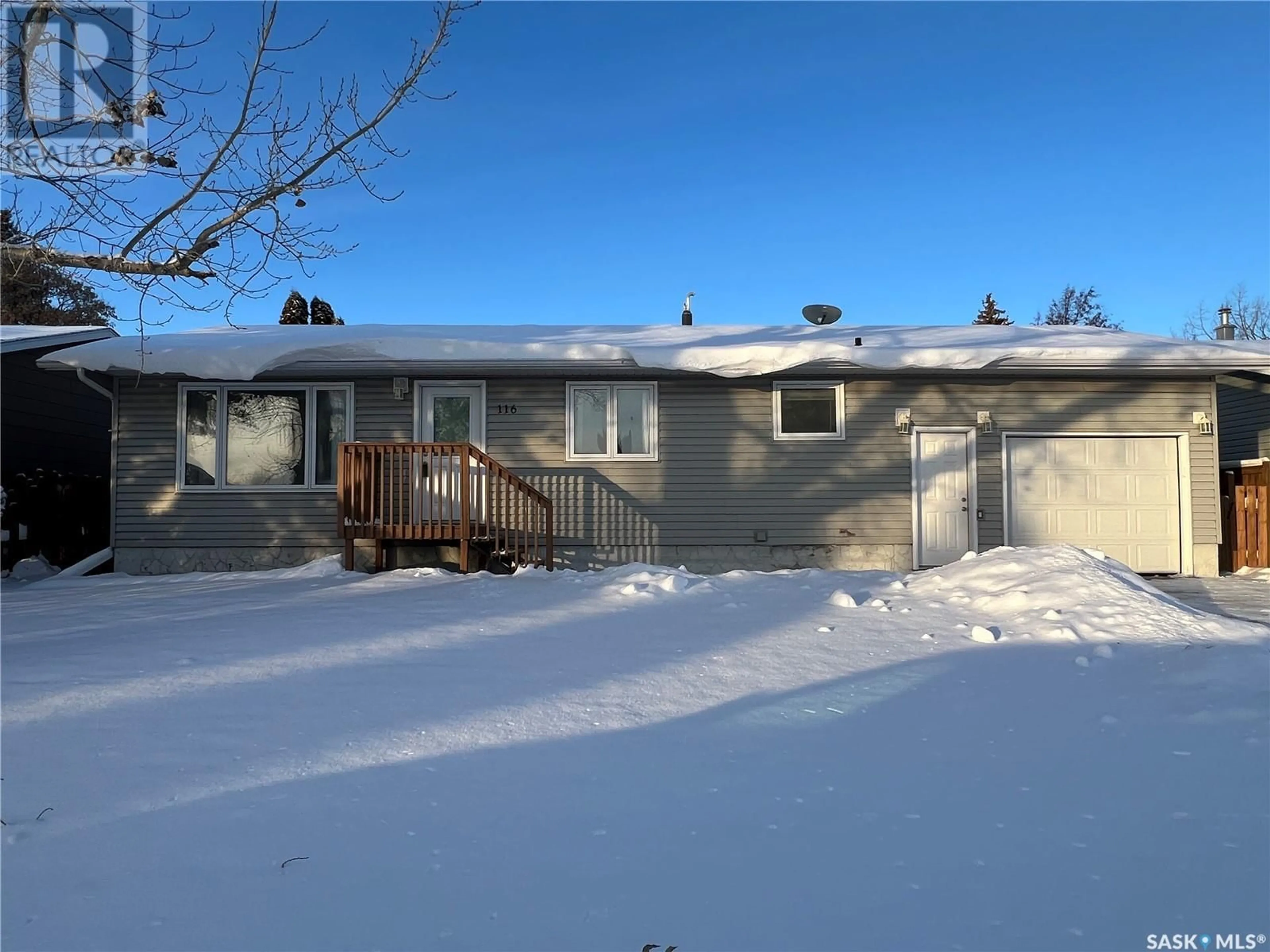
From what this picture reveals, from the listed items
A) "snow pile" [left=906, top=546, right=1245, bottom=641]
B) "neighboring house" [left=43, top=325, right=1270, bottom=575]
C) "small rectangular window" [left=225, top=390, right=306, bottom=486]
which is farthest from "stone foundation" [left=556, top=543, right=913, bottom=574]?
"small rectangular window" [left=225, top=390, right=306, bottom=486]

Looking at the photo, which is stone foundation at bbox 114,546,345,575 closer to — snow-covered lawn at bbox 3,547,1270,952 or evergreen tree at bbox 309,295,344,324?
snow-covered lawn at bbox 3,547,1270,952

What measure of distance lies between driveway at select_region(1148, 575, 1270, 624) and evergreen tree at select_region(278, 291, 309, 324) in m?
17.8

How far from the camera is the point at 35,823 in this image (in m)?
2.58

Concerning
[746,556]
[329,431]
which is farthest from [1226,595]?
[329,431]

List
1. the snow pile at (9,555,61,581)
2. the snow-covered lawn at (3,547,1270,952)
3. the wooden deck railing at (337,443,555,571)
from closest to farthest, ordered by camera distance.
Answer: the snow-covered lawn at (3,547,1270,952)
the wooden deck railing at (337,443,555,571)
the snow pile at (9,555,61,581)

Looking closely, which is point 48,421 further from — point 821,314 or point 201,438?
point 821,314

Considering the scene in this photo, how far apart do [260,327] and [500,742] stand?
11.8 m

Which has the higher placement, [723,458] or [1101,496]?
[723,458]

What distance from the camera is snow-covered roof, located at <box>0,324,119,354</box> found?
34.9 feet

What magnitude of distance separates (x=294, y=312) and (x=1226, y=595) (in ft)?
61.0

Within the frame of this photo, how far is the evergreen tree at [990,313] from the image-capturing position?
34938mm

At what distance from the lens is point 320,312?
1919 centimetres

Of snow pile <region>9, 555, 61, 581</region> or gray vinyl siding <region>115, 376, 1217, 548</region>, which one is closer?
gray vinyl siding <region>115, 376, 1217, 548</region>

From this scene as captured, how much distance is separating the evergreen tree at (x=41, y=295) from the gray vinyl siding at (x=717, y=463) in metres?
2.55
